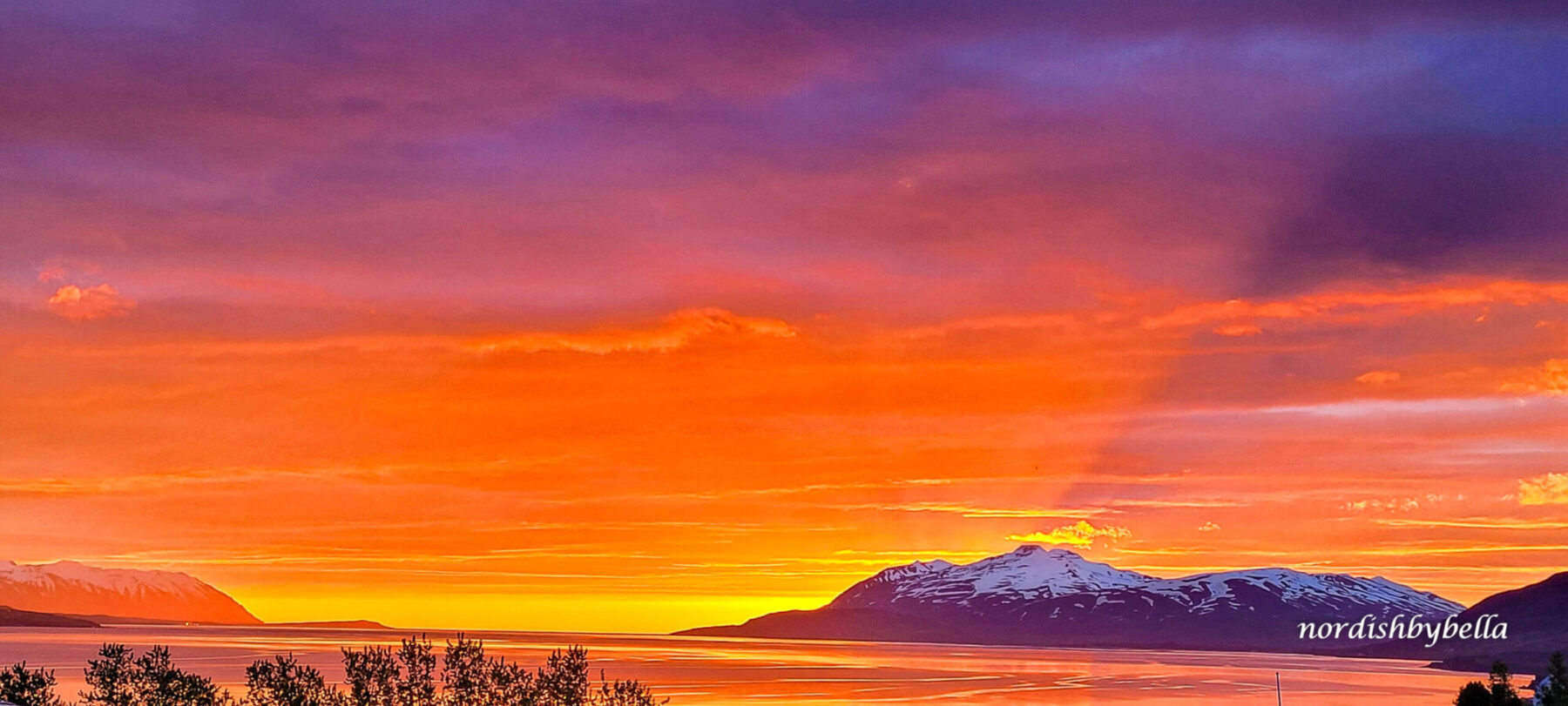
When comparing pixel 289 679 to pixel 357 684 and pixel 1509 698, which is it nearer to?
pixel 357 684

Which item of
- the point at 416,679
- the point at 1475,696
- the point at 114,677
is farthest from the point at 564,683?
the point at 1475,696

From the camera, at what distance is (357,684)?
247 ft

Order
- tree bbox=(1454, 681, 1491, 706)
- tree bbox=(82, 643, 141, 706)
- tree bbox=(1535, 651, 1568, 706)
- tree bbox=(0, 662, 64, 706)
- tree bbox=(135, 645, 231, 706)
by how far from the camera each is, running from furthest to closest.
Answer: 1. tree bbox=(1454, 681, 1491, 706)
2. tree bbox=(1535, 651, 1568, 706)
3. tree bbox=(82, 643, 141, 706)
4. tree bbox=(135, 645, 231, 706)
5. tree bbox=(0, 662, 64, 706)

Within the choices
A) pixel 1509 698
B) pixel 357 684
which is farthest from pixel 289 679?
pixel 1509 698

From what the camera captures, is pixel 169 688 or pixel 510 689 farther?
pixel 510 689

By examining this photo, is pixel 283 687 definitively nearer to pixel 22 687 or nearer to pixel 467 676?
pixel 467 676

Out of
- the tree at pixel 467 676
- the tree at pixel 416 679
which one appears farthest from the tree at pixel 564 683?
the tree at pixel 416 679

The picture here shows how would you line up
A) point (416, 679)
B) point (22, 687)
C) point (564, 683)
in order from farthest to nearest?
point (564, 683)
point (416, 679)
point (22, 687)

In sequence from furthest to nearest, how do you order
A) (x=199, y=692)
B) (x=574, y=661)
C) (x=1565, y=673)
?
(x=1565, y=673) < (x=574, y=661) < (x=199, y=692)

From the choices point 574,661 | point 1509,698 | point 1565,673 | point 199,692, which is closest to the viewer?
point 199,692

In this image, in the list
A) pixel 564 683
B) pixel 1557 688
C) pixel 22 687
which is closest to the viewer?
pixel 22 687

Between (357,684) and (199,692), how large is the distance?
25.5 feet

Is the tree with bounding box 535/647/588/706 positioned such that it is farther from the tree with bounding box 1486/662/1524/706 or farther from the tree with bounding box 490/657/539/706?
the tree with bounding box 1486/662/1524/706

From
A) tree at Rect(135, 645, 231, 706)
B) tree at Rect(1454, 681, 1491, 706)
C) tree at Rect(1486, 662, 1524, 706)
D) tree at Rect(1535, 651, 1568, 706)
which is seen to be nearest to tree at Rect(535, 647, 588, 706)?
tree at Rect(135, 645, 231, 706)
